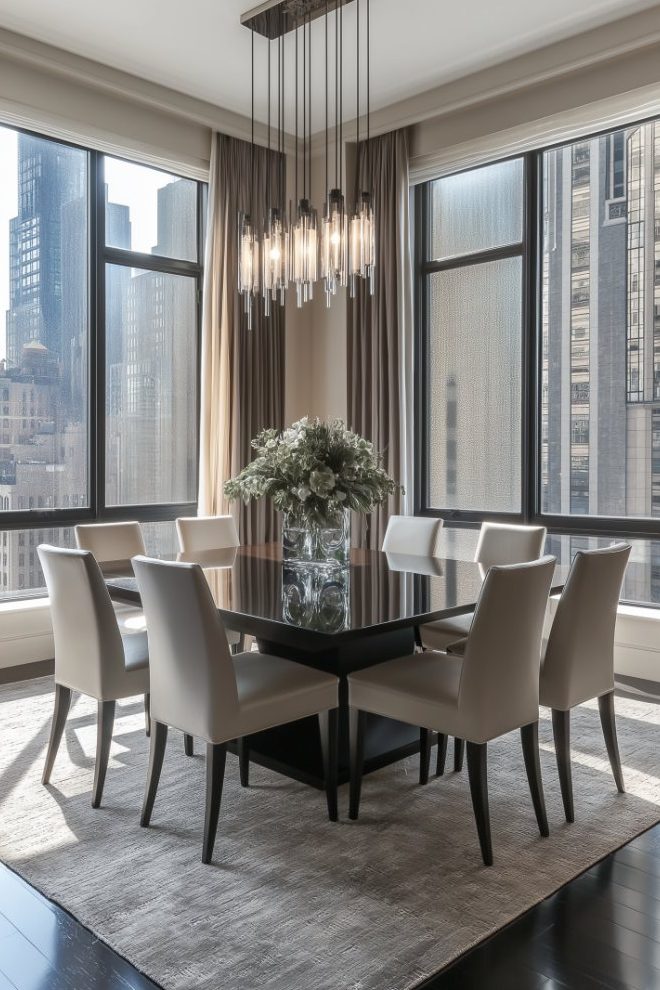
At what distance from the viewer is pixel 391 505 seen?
208 inches

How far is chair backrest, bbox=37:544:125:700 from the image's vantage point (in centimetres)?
269

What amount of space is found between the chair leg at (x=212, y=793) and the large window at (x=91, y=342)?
266 cm

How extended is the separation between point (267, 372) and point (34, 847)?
3687 mm

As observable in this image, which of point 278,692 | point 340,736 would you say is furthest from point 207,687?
point 340,736

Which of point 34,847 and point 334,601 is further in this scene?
point 334,601

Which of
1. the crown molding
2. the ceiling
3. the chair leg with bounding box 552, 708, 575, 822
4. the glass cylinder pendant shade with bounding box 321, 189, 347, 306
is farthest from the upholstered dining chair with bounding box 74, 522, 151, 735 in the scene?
the crown molding

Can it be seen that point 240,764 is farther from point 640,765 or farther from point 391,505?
point 391,505

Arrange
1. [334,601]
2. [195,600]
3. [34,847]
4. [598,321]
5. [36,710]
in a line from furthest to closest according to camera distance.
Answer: [598,321] → [36,710] → [334,601] → [34,847] → [195,600]

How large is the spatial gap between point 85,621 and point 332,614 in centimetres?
87

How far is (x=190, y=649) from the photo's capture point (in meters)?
2.37

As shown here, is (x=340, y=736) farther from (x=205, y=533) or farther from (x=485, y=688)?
(x=205, y=533)

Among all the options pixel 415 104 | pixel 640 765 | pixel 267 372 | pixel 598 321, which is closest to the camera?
pixel 640 765

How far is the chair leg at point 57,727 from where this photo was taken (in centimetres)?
292

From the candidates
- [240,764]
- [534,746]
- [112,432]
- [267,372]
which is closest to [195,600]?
[240,764]
